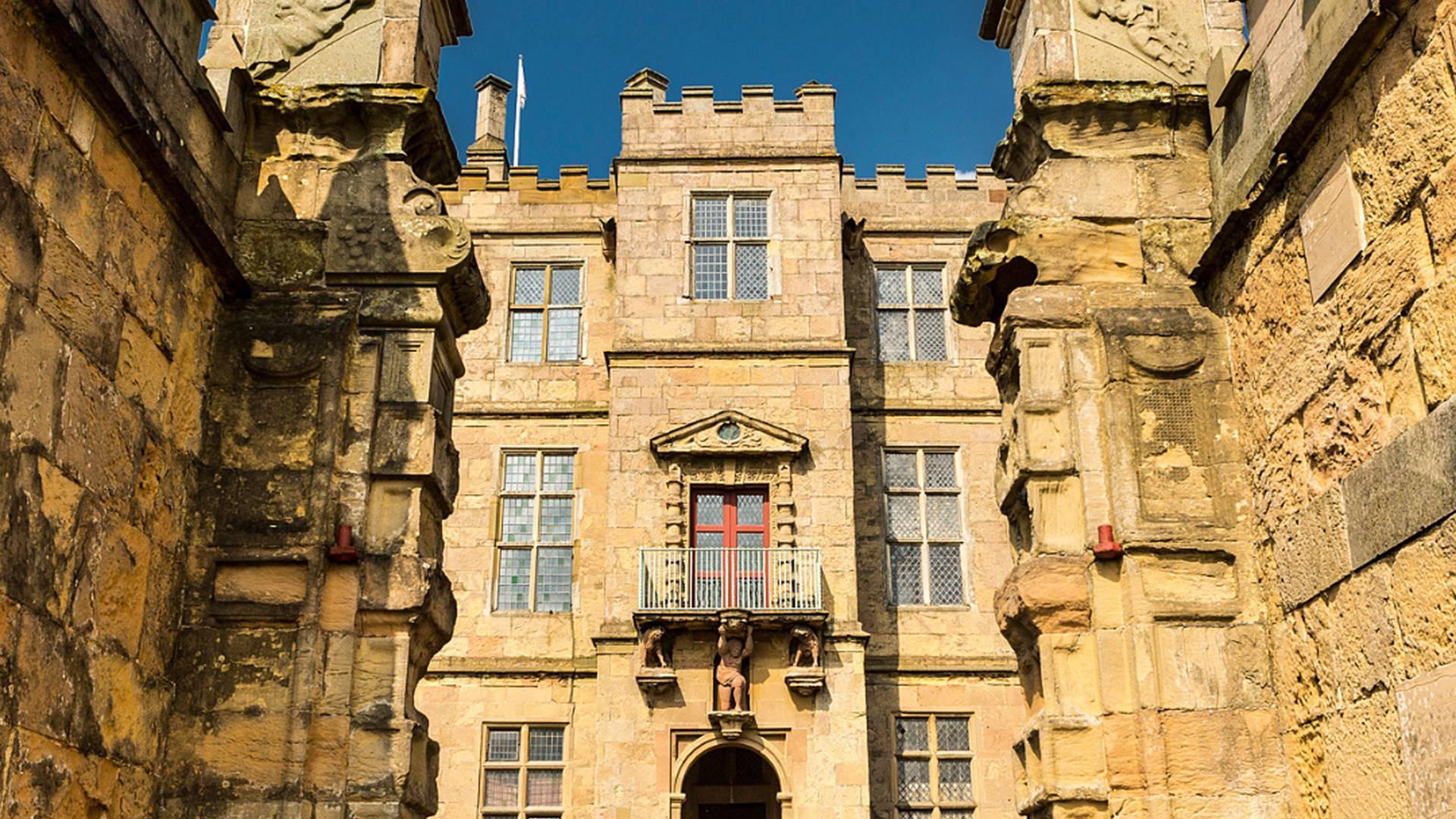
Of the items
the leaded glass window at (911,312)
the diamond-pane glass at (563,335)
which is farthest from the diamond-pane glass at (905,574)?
the diamond-pane glass at (563,335)

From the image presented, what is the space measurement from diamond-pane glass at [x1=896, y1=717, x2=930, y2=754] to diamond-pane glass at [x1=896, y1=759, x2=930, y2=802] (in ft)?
0.52

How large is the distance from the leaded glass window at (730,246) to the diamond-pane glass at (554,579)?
3.81 metres

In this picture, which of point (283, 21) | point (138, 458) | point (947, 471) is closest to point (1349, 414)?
point (138, 458)

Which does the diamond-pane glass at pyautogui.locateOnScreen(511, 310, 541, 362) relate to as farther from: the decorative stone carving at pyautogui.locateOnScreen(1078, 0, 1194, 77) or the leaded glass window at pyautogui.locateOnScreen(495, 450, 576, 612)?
the decorative stone carving at pyautogui.locateOnScreen(1078, 0, 1194, 77)

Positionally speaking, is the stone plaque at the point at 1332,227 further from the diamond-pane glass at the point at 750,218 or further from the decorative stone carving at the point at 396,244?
the diamond-pane glass at the point at 750,218

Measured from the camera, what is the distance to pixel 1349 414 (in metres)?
5.06

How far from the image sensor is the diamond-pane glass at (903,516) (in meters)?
18.0

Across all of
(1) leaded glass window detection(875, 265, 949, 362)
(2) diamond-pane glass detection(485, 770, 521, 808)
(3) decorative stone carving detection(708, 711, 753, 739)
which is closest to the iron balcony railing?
(3) decorative stone carving detection(708, 711, 753, 739)

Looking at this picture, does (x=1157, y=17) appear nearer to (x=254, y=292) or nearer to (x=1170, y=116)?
(x=1170, y=116)

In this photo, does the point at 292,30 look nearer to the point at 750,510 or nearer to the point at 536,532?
the point at 750,510

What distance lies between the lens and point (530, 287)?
767 inches

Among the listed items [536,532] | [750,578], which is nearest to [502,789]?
[536,532]

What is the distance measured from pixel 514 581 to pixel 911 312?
252 inches

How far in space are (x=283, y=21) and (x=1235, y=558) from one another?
5.28 meters
